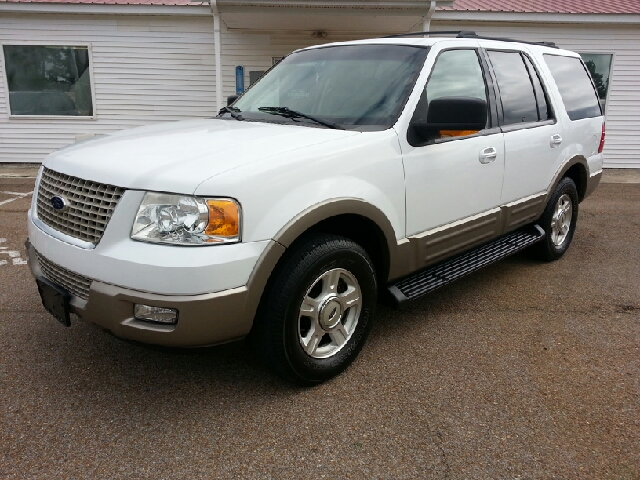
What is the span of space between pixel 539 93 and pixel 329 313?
9.67ft

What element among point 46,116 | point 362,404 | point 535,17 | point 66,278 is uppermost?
point 535,17

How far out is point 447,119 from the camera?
10.5ft

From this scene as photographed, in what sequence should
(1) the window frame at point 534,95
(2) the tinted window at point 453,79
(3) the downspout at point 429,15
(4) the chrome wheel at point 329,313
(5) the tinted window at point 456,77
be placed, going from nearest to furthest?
(4) the chrome wheel at point 329,313
(2) the tinted window at point 453,79
(5) the tinted window at point 456,77
(1) the window frame at point 534,95
(3) the downspout at point 429,15

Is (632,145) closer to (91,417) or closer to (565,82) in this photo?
(565,82)

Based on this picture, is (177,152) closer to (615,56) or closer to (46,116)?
(46,116)

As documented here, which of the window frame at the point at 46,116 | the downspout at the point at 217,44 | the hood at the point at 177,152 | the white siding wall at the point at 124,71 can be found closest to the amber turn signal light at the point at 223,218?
the hood at the point at 177,152

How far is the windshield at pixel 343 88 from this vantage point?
332 centimetres

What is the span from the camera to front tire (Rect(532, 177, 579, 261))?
4.95 metres

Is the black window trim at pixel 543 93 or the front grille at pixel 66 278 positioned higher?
the black window trim at pixel 543 93

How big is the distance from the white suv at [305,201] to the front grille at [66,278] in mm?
12

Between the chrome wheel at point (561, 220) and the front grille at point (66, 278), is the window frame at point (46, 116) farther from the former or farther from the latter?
the chrome wheel at point (561, 220)

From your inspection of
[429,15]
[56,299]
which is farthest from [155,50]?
[56,299]

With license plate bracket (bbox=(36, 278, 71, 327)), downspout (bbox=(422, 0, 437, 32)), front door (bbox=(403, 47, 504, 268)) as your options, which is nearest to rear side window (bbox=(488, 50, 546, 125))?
front door (bbox=(403, 47, 504, 268))

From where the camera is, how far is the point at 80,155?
287 centimetres
